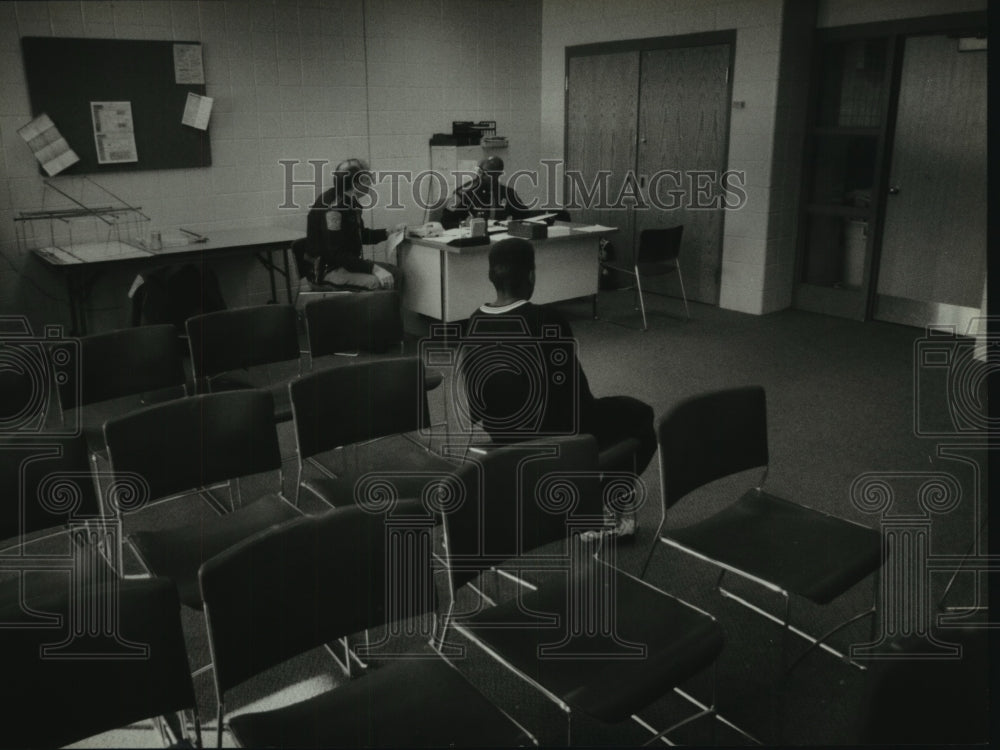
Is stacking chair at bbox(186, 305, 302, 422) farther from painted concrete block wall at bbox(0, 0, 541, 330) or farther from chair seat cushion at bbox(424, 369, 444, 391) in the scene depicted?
painted concrete block wall at bbox(0, 0, 541, 330)

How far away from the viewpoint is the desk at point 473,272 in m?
5.68

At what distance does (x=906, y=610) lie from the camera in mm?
2652

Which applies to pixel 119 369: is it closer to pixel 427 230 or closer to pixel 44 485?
pixel 44 485

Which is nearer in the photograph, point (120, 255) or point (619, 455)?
point (619, 455)

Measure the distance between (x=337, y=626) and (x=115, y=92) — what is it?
501cm

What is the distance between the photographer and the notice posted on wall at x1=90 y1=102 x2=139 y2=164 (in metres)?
5.55

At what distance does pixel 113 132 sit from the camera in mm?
5629

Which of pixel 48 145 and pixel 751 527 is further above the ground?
pixel 48 145

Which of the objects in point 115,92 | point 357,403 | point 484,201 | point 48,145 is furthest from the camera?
point 484,201

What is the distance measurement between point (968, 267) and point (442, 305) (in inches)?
144

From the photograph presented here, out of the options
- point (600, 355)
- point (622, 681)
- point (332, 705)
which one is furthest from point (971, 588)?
point (600, 355)

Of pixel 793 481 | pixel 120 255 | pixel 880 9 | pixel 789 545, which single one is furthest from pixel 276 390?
pixel 880 9

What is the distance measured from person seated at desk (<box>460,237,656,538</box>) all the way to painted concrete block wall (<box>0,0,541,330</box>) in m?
3.96

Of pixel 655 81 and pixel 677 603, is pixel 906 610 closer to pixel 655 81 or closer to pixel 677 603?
pixel 677 603
